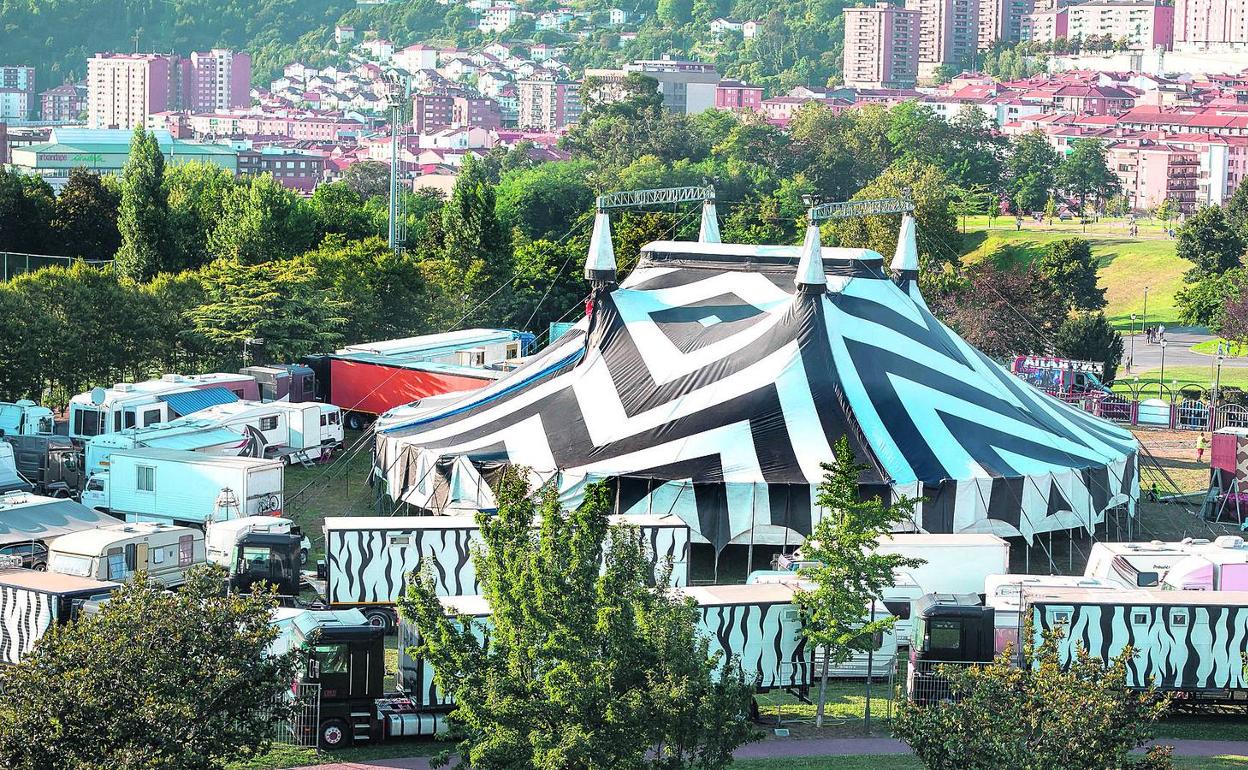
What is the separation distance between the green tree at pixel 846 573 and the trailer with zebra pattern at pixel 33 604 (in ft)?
22.2

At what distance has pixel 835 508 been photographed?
1864 cm

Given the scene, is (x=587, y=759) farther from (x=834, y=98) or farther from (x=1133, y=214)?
(x=834, y=98)

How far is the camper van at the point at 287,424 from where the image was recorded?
29.7 meters

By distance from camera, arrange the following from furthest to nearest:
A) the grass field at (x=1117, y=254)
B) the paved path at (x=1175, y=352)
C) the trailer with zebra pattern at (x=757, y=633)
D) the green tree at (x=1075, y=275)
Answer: the grass field at (x=1117, y=254) → the green tree at (x=1075, y=275) → the paved path at (x=1175, y=352) → the trailer with zebra pattern at (x=757, y=633)

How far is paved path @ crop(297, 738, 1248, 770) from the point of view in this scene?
17.9m

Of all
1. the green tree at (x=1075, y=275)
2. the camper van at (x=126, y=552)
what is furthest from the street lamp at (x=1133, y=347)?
the camper van at (x=126, y=552)

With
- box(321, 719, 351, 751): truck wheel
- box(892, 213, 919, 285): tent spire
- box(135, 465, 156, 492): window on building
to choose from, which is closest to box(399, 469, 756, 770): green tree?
box(321, 719, 351, 751): truck wheel

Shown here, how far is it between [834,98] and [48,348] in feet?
471

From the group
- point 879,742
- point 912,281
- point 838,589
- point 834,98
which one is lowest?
point 879,742

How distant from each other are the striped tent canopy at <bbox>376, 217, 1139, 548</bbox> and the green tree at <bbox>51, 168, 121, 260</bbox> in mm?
25314

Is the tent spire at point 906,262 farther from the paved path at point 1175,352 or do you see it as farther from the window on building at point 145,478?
the paved path at point 1175,352

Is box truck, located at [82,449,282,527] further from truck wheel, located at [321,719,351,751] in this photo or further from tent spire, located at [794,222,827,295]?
truck wheel, located at [321,719,351,751]

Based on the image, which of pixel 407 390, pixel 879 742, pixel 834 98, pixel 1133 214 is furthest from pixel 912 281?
pixel 834 98

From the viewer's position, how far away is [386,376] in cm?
3431
